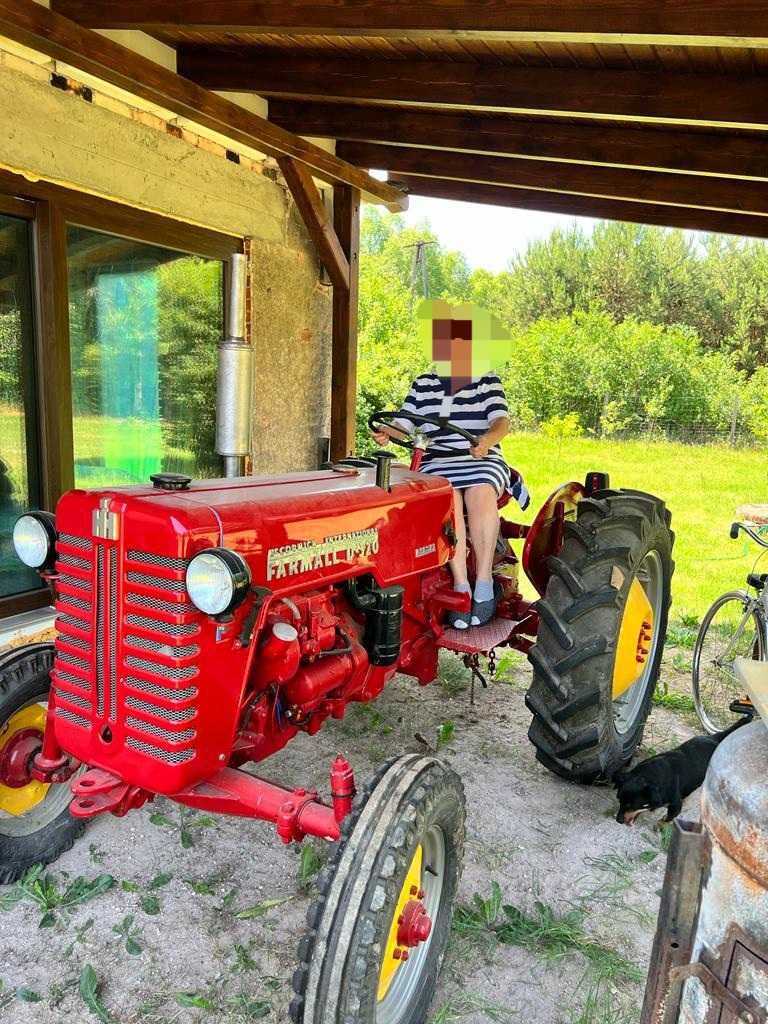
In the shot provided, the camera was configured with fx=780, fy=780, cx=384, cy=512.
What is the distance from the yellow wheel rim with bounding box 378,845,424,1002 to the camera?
178cm

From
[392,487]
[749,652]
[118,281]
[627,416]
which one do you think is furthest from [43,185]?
[627,416]

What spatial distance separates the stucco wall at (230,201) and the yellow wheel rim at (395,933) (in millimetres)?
3185

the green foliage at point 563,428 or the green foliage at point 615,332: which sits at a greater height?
the green foliage at point 615,332

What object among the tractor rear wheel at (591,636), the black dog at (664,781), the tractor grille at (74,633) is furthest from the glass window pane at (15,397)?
the black dog at (664,781)

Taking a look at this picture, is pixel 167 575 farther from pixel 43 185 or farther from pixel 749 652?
pixel 749 652

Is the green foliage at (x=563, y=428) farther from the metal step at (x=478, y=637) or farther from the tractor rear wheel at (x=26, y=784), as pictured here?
the tractor rear wheel at (x=26, y=784)

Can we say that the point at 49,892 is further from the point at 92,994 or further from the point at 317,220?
the point at 317,220

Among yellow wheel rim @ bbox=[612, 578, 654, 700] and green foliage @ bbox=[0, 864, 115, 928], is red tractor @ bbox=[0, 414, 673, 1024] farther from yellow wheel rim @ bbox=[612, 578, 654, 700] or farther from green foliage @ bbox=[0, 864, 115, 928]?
yellow wheel rim @ bbox=[612, 578, 654, 700]

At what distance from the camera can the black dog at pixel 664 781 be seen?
264 centimetres

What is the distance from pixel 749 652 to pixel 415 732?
1.92 m

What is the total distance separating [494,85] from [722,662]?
302cm

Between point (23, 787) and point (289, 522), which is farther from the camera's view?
point (23, 787)

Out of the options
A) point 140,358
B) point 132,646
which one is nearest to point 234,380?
point 140,358

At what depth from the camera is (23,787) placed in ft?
7.93
